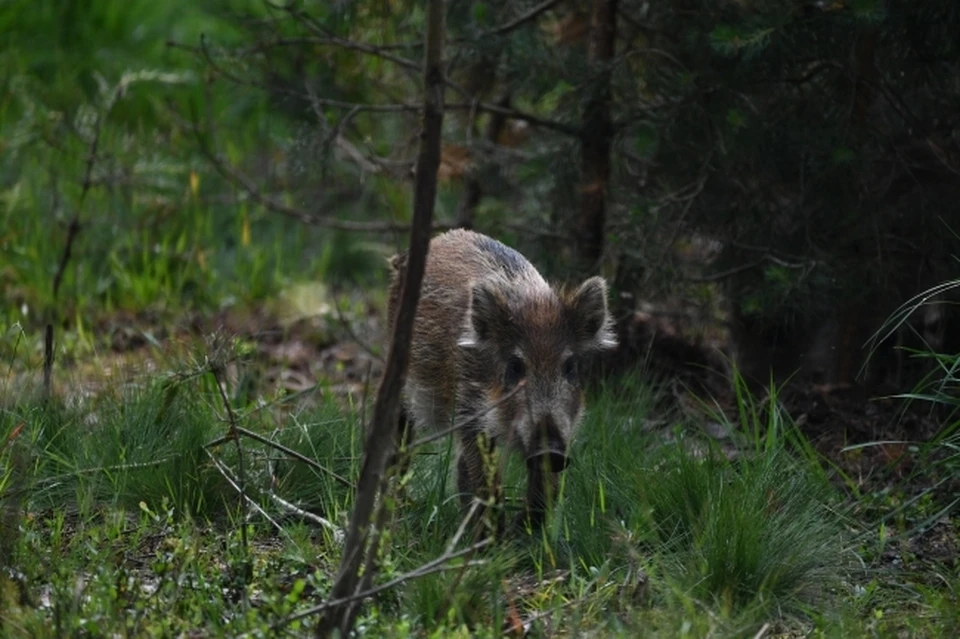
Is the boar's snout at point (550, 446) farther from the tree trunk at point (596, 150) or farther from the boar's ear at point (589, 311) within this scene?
→ the tree trunk at point (596, 150)

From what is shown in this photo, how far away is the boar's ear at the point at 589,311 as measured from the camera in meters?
5.61

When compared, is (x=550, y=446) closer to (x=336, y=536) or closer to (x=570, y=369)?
(x=570, y=369)

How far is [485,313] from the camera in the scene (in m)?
5.53

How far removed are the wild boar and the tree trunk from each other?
1046 millimetres

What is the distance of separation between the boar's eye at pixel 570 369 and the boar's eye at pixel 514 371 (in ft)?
0.58

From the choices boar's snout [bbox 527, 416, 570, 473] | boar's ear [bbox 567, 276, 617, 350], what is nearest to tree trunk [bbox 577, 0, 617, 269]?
boar's ear [bbox 567, 276, 617, 350]

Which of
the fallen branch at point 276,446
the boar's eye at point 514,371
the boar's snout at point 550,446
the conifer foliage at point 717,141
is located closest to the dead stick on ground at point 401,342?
the fallen branch at point 276,446

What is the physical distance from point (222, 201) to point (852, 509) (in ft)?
19.0

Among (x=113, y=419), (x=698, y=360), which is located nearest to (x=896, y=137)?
(x=698, y=360)

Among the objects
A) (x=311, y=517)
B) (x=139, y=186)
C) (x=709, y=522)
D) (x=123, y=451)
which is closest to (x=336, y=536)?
(x=311, y=517)

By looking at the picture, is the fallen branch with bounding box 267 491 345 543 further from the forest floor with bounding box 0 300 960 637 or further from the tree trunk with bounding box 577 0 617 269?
the tree trunk with bounding box 577 0 617 269

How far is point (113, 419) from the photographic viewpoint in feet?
17.7

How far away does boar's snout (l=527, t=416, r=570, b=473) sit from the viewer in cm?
502

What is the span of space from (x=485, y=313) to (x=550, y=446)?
74cm
